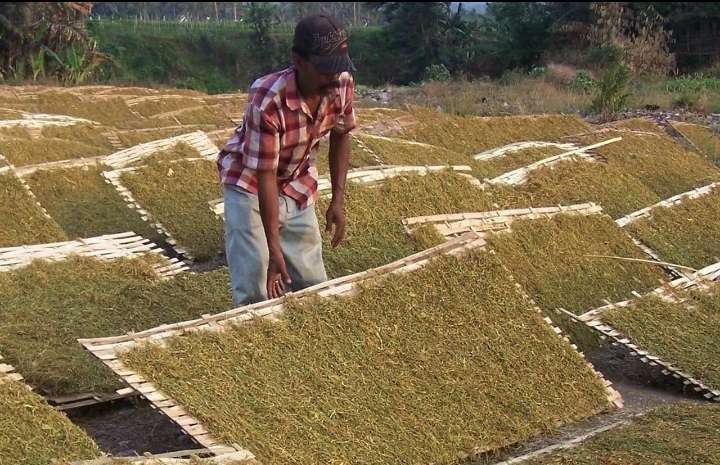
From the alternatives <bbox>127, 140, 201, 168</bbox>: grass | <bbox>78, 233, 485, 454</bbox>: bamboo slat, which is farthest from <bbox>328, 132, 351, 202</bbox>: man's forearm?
<bbox>127, 140, 201, 168</bbox>: grass

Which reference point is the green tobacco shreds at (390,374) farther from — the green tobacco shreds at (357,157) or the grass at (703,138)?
the grass at (703,138)

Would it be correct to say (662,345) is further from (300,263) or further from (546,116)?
(546,116)

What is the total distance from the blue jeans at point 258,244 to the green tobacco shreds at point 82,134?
4.91 meters

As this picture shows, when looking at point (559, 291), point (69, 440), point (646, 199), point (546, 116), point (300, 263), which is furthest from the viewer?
point (546, 116)

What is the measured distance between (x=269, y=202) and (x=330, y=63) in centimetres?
47

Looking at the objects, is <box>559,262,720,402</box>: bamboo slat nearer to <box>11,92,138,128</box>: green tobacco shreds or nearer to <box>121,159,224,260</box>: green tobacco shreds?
<box>121,159,224,260</box>: green tobacco shreds

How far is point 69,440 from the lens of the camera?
2.92 meters

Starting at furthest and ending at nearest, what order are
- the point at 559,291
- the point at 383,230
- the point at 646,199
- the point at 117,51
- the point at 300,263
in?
the point at 117,51 < the point at 646,199 < the point at 383,230 < the point at 559,291 < the point at 300,263

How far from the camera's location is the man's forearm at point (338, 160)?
3379 mm

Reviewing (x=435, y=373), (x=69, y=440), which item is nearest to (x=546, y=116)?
(x=435, y=373)

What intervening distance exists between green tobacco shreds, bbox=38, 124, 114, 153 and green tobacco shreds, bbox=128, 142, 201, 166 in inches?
48.4

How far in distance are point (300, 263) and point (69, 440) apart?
101 centimetres

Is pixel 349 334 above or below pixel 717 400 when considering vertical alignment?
above

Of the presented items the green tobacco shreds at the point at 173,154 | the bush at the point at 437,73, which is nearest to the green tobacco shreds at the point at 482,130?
the green tobacco shreds at the point at 173,154
